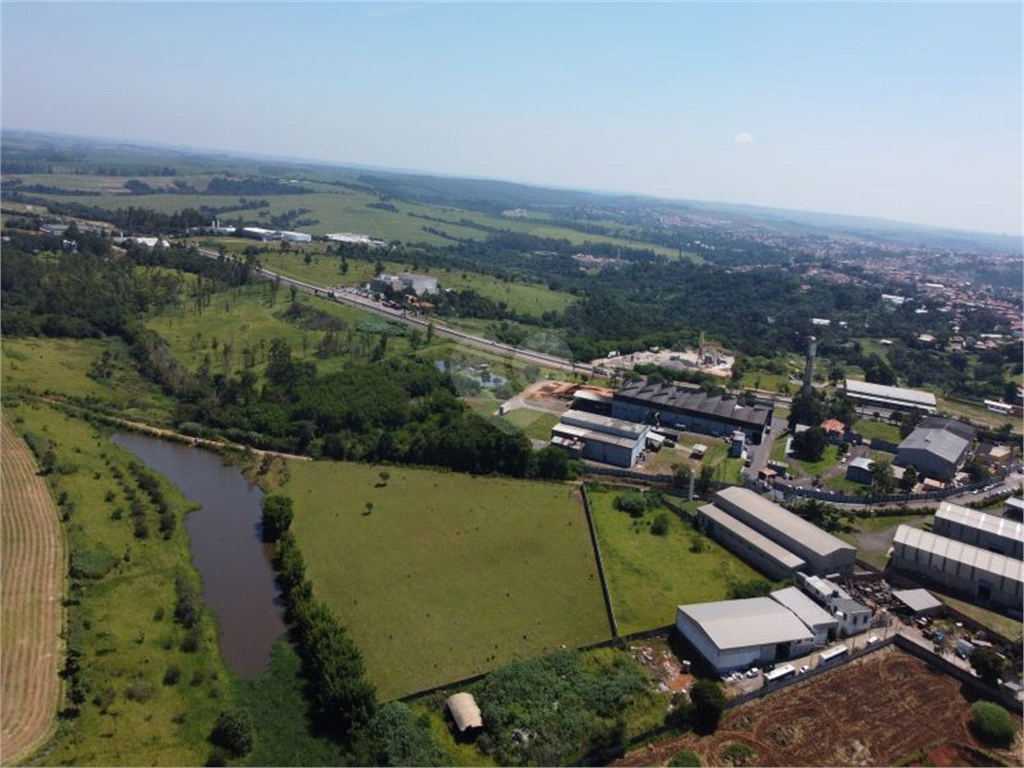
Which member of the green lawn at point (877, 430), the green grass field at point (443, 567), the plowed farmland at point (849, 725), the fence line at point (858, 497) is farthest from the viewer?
the green lawn at point (877, 430)

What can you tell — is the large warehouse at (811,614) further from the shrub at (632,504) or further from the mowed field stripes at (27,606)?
the mowed field stripes at (27,606)

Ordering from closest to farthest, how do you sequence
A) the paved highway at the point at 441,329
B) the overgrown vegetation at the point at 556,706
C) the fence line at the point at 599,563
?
the overgrown vegetation at the point at 556,706
the fence line at the point at 599,563
the paved highway at the point at 441,329

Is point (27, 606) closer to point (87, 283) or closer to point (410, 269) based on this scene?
point (87, 283)

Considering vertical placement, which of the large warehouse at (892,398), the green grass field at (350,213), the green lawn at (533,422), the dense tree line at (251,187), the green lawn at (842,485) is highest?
the dense tree line at (251,187)

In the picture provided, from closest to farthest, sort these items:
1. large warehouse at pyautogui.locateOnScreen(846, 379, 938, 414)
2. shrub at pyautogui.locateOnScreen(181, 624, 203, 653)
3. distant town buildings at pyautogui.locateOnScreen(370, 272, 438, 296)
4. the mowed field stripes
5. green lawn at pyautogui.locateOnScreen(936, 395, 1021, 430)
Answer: the mowed field stripes, shrub at pyautogui.locateOnScreen(181, 624, 203, 653), green lawn at pyautogui.locateOnScreen(936, 395, 1021, 430), large warehouse at pyautogui.locateOnScreen(846, 379, 938, 414), distant town buildings at pyautogui.locateOnScreen(370, 272, 438, 296)

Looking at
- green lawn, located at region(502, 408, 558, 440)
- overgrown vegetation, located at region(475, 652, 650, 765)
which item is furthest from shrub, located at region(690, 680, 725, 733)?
green lawn, located at region(502, 408, 558, 440)

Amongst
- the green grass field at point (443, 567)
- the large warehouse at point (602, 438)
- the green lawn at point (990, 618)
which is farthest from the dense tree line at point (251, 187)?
the green lawn at point (990, 618)

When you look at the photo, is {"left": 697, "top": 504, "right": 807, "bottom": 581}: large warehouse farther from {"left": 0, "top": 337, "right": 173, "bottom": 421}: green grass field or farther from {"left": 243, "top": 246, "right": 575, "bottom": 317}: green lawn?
{"left": 243, "top": 246, "right": 575, "bottom": 317}: green lawn
